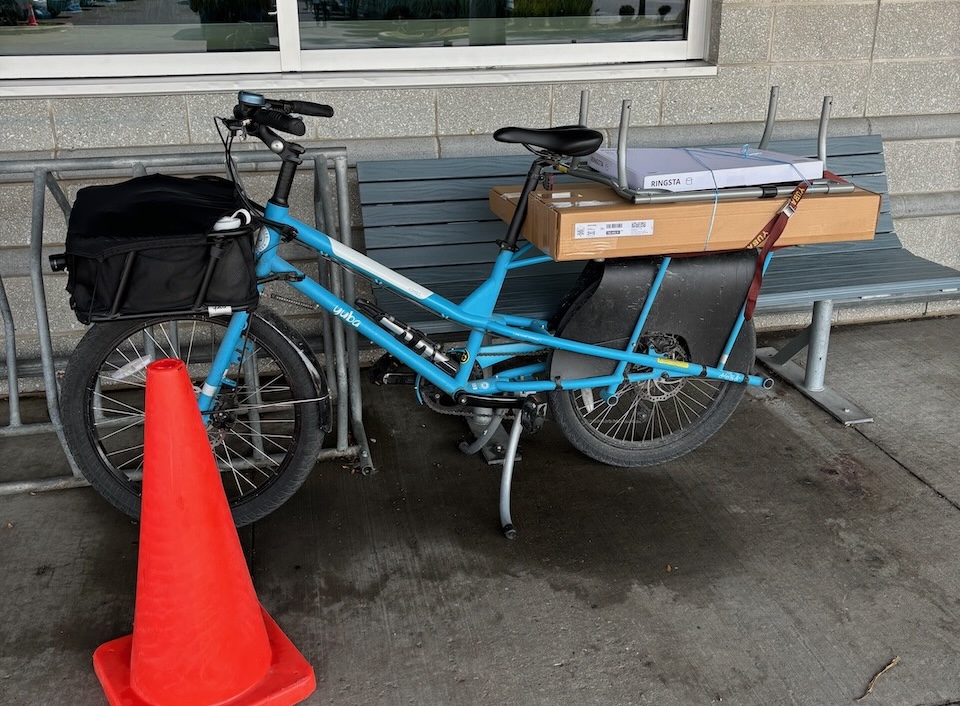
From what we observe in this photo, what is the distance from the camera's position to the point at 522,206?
3.08 meters

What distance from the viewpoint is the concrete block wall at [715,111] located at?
154 inches

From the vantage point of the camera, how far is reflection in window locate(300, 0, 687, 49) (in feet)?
13.5

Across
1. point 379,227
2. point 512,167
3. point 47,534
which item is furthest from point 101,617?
point 512,167

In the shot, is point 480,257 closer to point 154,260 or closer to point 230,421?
point 230,421

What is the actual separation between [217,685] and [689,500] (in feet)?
5.78

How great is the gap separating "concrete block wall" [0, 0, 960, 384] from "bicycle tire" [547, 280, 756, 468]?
1.30 meters

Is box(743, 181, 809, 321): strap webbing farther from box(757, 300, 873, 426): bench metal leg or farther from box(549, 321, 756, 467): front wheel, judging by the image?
box(757, 300, 873, 426): bench metal leg

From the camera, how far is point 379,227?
3877 mm

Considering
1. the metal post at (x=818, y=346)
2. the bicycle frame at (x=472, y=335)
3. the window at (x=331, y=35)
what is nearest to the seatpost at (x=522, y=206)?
the bicycle frame at (x=472, y=335)

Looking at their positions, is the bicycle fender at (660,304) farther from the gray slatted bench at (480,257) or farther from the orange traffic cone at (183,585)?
the orange traffic cone at (183,585)

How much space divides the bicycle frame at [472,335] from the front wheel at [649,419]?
0.08 m

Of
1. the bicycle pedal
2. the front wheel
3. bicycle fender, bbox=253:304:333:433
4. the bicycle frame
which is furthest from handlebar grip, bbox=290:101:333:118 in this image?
the front wheel

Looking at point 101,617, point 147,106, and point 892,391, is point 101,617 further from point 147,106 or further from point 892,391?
point 892,391

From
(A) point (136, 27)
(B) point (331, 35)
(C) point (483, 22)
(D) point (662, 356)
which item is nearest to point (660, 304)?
(D) point (662, 356)
